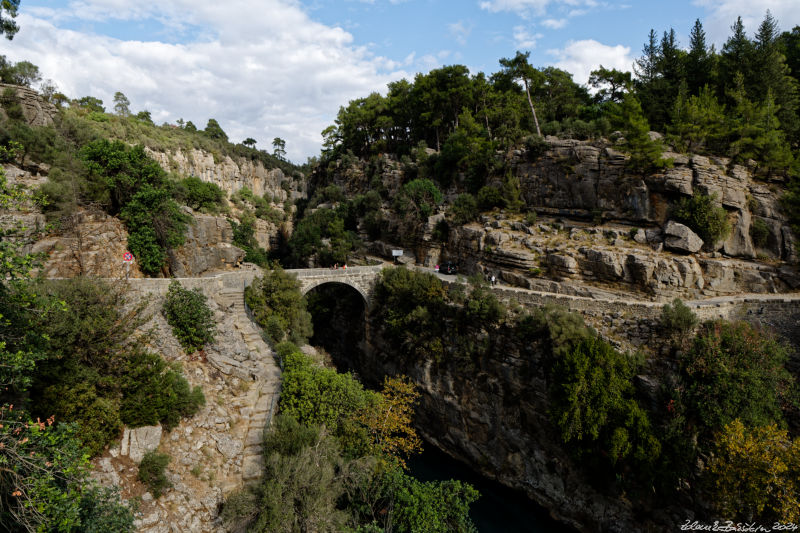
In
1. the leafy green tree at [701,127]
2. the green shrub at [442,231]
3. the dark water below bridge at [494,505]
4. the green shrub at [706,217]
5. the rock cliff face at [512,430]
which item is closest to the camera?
the rock cliff face at [512,430]

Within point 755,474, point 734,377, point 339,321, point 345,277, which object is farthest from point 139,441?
Answer: point 339,321

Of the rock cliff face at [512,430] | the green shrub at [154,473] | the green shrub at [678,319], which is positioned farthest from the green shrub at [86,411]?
the green shrub at [678,319]

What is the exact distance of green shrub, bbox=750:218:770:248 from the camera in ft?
71.8

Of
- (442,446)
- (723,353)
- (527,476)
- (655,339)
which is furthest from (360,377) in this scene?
(723,353)

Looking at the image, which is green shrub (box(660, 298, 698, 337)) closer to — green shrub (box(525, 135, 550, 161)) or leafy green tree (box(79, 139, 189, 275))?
green shrub (box(525, 135, 550, 161))

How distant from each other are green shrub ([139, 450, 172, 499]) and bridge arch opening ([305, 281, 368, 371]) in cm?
2080

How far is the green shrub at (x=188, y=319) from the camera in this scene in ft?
49.3

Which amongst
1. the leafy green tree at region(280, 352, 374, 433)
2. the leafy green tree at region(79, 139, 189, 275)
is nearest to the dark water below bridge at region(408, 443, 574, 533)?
the leafy green tree at region(280, 352, 374, 433)

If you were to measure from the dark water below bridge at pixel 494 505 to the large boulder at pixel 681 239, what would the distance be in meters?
17.2

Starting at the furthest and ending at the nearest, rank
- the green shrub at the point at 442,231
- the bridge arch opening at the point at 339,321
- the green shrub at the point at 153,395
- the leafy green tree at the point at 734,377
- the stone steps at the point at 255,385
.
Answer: the bridge arch opening at the point at 339,321 < the green shrub at the point at 442,231 < the leafy green tree at the point at 734,377 < the stone steps at the point at 255,385 < the green shrub at the point at 153,395

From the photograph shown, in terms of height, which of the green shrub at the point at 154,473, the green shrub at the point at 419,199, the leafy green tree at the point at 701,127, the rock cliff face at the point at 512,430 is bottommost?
the rock cliff face at the point at 512,430

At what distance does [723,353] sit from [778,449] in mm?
4322

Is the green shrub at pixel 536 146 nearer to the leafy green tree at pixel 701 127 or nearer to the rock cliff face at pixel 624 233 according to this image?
the rock cliff face at pixel 624 233

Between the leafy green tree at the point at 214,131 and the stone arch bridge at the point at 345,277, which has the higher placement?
the leafy green tree at the point at 214,131
